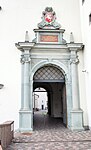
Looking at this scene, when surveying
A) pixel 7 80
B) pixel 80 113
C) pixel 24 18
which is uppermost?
pixel 24 18

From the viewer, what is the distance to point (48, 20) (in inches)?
394

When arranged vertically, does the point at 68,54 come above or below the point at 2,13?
below

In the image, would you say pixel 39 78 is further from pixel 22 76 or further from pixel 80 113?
pixel 80 113

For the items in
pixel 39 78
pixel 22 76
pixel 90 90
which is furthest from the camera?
pixel 39 78

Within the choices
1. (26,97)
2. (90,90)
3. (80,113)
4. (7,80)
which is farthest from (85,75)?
(7,80)

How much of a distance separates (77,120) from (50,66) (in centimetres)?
309

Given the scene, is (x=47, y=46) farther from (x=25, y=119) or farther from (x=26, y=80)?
(x=25, y=119)

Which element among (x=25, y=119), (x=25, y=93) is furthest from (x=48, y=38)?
(x=25, y=119)

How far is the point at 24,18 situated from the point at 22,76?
10.3 ft

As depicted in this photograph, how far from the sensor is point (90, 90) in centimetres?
866

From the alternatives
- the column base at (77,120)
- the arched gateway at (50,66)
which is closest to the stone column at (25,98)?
the arched gateway at (50,66)

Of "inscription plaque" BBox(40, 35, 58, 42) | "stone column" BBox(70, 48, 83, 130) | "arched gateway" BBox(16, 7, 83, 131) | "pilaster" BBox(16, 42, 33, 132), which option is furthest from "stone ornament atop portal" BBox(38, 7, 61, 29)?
"stone column" BBox(70, 48, 83, 130)

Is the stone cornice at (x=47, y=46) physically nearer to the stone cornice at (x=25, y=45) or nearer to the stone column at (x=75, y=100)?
the stone cornice at (x=25, y=45)

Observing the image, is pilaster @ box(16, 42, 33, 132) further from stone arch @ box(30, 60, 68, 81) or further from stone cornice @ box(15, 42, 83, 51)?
stone arch @ box(30, 60, 68, 81)
